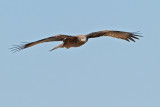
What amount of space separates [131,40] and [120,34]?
1.50 feet

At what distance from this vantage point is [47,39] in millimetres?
12250

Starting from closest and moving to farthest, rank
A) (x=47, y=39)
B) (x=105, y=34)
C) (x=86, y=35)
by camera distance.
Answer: (x=47, y=39)
(x=86, y=35)
(x=105, y=34)

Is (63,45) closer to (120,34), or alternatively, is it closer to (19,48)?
(19,48)

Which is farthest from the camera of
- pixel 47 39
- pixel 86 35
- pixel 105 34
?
→ pixel 105 34

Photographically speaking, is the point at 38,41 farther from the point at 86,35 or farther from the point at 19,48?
the point at 86,35

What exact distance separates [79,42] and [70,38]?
1.05 ft

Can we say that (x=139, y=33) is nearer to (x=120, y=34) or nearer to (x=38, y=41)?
(x=120, y=34)

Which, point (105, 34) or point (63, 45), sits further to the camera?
point (105, 34)

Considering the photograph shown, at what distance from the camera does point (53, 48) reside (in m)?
13.3

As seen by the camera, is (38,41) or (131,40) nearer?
(38,41)

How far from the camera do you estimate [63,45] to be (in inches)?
503

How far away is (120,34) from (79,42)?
8.44ft

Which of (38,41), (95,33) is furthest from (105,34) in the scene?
(38,41)

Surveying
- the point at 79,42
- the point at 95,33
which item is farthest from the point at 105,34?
the point at 79,42
